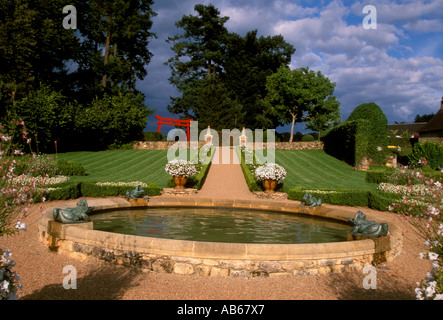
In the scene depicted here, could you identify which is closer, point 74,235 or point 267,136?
point 74,235

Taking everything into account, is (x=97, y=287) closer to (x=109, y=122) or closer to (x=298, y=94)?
(x=109, y=122)

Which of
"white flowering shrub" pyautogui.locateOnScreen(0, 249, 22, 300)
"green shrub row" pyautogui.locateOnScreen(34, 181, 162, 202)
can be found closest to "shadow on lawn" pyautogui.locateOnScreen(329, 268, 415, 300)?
"white flowering shrub" pyautogui.locateOnScreen(0, 249, 22, 300)

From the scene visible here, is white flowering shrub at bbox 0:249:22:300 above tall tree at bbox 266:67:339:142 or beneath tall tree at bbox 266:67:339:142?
beneath

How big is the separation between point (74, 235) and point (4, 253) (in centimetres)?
303

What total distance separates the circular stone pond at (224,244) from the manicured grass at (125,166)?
8.72m

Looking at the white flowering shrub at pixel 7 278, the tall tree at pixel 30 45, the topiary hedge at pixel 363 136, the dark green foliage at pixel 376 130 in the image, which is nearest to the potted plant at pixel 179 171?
the white flowering shrub at pixel 7 278

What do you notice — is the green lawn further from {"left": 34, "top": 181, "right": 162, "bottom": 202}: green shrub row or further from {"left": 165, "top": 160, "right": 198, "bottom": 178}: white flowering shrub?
{"left": 34, "top": 181, "right": 162, "bottom": 202}: green shrub row

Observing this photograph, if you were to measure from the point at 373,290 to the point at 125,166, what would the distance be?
2098 centimetres

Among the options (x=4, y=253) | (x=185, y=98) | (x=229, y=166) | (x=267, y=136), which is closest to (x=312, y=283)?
(x=4, y=253)

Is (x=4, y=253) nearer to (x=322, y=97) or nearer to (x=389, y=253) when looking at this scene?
(x=389, y=253)

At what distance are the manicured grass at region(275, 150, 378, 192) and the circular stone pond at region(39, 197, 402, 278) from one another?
7905 millimetres

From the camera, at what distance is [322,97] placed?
43.0 m

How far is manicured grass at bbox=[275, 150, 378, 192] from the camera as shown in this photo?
18.0m

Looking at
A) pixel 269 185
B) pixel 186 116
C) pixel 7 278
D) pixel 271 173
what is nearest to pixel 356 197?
pixel 271 173
